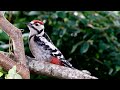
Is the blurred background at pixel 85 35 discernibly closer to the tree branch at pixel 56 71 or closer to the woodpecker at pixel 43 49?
the woodpecker at pixel 43 49

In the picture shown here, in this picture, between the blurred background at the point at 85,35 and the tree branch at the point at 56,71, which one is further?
the blurred background at the point at 85,35

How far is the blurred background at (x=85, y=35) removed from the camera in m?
2.49

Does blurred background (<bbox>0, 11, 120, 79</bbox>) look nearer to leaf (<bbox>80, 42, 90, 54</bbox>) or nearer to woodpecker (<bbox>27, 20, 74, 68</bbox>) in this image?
leaf (<bbox>80, 42, 90, 54</bbox>)

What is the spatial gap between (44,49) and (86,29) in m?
1.09

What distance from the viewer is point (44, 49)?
156 cm

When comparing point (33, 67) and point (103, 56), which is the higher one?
point (103, 56)

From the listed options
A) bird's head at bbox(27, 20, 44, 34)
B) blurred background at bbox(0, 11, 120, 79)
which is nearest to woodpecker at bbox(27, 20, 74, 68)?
bird's head at bbox(27, 20, 44, 34)

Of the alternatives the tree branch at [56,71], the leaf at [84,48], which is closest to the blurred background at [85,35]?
the leaf at [84,48]

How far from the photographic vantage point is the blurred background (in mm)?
2490

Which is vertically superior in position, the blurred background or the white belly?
the blurred background

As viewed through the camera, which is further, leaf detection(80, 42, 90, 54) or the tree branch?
leaf detection(80, 42, 90, 54)
